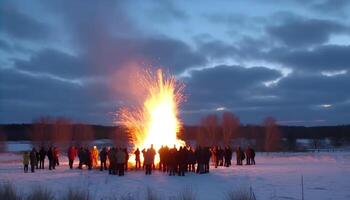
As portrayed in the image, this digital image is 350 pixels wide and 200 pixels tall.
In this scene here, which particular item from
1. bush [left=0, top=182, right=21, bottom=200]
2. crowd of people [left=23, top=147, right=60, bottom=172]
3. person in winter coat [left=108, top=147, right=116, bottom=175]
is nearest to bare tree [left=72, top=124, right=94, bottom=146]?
crowd of people [left=23, top=147, right=60, bottom=172]

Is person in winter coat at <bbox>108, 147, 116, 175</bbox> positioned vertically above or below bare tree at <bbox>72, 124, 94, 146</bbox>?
below

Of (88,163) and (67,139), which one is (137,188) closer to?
(88,163)

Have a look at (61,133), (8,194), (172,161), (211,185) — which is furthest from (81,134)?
(8,194)

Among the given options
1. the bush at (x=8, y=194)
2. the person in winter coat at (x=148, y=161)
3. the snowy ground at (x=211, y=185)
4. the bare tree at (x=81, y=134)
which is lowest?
the snowy ground at (x=211, y=185)

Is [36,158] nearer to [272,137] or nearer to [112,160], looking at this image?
[112,160]

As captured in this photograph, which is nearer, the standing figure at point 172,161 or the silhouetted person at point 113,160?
the standing figure at point 172,161

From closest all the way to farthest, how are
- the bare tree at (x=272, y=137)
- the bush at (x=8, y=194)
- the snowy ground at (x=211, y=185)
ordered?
the bush at (x=8, y=194) < the snowy ground at (x=211, y=185) < the bare tree at (x=272, y=137)

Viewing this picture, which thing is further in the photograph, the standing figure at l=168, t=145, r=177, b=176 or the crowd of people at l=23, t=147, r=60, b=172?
the crowd of people at l=23, t=147, r=60, b=172

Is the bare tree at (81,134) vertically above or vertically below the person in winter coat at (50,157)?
above

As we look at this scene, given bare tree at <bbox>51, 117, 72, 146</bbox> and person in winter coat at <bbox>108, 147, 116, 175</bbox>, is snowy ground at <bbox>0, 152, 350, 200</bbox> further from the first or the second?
bare tree at <bbox>51, 117, 72, 146</bbox>

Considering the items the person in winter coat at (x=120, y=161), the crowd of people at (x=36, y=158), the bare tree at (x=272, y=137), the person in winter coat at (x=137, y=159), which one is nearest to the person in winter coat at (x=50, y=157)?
the crowd of people at (x=36, y=158)

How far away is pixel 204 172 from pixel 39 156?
35.7 feet

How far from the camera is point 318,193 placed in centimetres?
1748

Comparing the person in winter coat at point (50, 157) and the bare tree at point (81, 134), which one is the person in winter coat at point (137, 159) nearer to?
the person in winter coat at point (50, 157)
